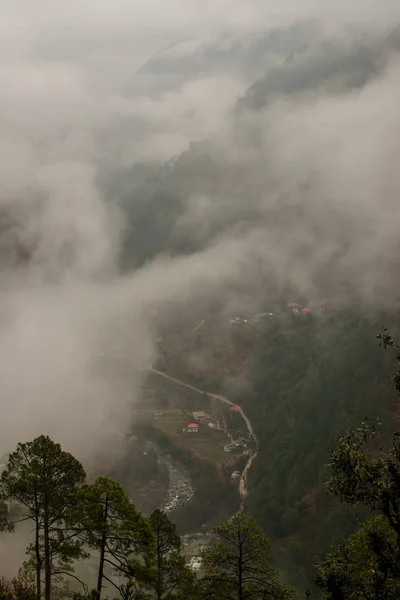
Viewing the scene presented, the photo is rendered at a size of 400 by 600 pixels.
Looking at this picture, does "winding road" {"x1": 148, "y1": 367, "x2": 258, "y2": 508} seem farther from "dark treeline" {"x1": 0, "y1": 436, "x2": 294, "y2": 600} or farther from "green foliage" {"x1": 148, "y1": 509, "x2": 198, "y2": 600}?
"dark treeline" {"x1": 0, "y1": 436, "x2": 294, "y2": 600}

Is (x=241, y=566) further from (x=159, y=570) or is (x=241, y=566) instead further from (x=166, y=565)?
(x=166, y=565)

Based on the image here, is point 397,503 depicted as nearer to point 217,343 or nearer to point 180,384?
point 180,384

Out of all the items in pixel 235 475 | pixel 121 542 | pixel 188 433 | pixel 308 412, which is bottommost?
pixel 121 542

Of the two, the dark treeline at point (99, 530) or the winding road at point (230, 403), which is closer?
the dark treeline at point (99, 530)

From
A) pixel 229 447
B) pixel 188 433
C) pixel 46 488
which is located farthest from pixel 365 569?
pixel 188 433

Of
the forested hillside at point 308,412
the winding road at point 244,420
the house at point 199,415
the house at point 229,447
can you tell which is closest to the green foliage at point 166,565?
the forested hillside at point 308,412

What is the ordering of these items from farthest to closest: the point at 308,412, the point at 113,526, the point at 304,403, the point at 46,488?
the point at 304,403
the point at 308,412
the point at 46,488
the point at 113,526

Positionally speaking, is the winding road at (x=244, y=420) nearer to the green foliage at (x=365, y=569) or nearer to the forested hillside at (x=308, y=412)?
the forested hillside at (x=308, y=412)

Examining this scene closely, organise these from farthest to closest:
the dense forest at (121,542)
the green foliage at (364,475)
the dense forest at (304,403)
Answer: the dense forest at (304,403) < the dense forest at (121,542) < the green foliage at (364,475)

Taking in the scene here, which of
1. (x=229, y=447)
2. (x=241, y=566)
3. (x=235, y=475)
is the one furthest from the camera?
(x=229, y=447)
